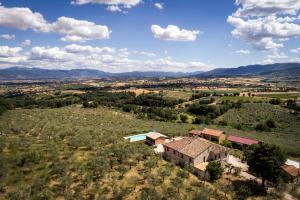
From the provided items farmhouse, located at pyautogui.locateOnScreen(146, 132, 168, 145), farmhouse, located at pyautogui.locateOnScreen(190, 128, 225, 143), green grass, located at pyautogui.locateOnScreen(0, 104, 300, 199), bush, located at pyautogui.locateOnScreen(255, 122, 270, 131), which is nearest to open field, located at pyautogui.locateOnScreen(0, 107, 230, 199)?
green grass, located at pyautogui.locateOnScreen(0, 104, 300, 199)

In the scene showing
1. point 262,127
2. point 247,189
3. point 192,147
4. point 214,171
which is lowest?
point 262,127

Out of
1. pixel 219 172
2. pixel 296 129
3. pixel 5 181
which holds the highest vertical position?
pixel 5 181

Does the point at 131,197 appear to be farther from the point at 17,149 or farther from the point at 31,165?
the point at 17,149

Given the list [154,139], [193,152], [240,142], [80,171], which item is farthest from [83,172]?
[240,142]

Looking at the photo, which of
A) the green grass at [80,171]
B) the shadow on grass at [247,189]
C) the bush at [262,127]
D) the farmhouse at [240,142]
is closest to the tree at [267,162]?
the shadow on grass at [247,189]

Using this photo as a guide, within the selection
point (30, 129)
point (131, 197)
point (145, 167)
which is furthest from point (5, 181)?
point (30, 129)

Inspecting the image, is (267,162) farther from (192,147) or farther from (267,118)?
(267,118)

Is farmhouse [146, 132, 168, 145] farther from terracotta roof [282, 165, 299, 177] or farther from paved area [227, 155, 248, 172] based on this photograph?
terracotta roof [282, 165, 299, 177]
